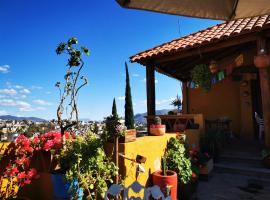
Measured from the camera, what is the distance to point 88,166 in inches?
128

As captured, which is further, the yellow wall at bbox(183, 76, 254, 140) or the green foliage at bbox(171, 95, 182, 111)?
the green foliage at bbox(171, 95, 182, 111)

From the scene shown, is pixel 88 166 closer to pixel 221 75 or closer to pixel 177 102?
pixel 221 75

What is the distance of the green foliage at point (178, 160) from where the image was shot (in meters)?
4.65

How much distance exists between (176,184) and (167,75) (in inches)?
256

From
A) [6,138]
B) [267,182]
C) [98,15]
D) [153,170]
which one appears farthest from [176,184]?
[98,15]

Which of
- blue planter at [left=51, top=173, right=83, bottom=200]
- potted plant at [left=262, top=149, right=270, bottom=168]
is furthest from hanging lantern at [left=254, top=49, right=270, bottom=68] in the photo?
blue planter at [left=51, top=173, right=83, bottom=200]

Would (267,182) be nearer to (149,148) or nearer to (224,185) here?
(224,185)

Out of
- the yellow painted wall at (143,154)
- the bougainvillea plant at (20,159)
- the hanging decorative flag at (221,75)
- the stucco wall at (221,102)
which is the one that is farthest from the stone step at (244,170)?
the bougainvillea plant at (20,159)

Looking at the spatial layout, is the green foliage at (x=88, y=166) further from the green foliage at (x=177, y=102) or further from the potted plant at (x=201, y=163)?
the green foliage at (x=177, y=102)

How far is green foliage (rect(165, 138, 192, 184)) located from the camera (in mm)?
4648

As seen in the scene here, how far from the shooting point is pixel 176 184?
424cm

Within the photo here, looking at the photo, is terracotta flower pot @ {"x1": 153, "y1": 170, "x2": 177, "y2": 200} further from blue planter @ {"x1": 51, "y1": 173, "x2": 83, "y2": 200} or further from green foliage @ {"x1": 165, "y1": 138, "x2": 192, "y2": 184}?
blue planter @ {"x1": 51, "y1": 173, "x2": 83, "y2": 200}

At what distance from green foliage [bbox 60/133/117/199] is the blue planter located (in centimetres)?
6

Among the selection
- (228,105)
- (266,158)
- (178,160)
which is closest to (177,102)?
(228,105)
